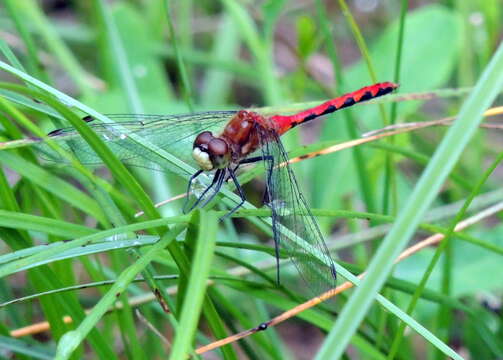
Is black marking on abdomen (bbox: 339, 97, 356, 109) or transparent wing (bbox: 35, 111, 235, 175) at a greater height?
black marking on abdomen (bbox: 339, 97, 356, 109)

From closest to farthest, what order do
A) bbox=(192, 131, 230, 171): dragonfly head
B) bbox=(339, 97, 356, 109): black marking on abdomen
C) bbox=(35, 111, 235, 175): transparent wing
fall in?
1. bbox=(35, 111, 235, 175): transparent wing
2. bbox=(192, 131, 230, 171): dragonfly head
3. bbox=(339, 97, 356, 109): black marking on abdomen

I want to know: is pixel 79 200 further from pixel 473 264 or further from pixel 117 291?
pixel 473 264

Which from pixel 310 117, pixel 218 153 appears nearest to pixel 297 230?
pixel 218 153

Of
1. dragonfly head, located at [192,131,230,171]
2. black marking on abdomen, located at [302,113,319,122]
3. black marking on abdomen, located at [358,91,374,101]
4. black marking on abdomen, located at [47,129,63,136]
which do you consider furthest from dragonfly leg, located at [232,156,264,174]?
black marking on abdomen, located at [47,129,63,136]

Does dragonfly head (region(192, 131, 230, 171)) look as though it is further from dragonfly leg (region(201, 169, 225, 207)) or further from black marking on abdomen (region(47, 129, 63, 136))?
black marking on abdomen (region(47, 129, 63, 136))

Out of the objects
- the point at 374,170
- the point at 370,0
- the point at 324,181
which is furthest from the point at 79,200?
the point at 370,0

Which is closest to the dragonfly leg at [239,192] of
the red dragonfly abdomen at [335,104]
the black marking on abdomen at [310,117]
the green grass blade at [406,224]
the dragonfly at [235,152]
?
the dragonfly at [235,152]

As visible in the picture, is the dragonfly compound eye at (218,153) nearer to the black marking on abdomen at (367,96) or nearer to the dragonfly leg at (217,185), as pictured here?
the dragonfly leg at (217,185)
